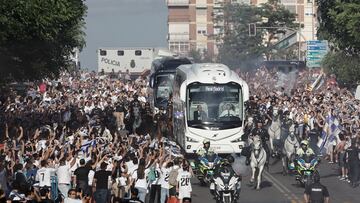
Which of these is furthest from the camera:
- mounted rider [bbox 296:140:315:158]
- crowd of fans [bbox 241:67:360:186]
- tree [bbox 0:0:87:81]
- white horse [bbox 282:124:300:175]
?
tree [bbox 0:0:87:81]

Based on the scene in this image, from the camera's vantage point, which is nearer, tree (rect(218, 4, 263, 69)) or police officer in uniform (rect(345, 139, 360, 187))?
police officer in uniform (rect(345, 139, 360, 187))

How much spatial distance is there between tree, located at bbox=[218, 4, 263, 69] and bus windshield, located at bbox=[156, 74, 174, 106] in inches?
2130

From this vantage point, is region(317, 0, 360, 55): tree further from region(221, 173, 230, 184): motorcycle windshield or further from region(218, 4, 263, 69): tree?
region(218, 4, 263, 69): tree

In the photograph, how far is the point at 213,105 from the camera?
3819cm

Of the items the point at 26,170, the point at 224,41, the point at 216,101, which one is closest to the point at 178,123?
the point at 216,101

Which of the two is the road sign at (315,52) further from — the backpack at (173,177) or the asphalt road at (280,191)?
the backpack at (173,177)

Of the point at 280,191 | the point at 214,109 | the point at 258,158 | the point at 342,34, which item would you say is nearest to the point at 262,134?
the point at 214,109

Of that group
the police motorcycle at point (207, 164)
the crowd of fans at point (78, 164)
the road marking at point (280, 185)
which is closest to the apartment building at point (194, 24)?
the crowd of fans at point (78, 164)

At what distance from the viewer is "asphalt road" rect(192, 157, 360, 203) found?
1171 inches

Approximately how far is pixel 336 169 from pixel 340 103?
9.09m

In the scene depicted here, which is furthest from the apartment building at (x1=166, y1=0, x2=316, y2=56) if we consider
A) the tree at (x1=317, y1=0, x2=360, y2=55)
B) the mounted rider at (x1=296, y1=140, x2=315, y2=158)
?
the mounted rider at (x1=296, y1=140, x2=315, y2=158)

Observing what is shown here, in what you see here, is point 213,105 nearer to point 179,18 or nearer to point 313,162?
point 313,162

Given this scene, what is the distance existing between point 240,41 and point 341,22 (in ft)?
218

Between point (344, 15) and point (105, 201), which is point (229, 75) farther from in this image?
point (105, 201)
